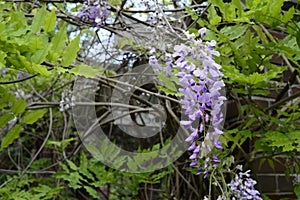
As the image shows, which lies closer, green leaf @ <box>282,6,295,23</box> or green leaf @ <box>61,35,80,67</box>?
green leaf @ <box>61,35,80,67</box>

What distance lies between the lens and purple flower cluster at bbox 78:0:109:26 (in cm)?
147

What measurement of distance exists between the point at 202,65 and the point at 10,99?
0.74m

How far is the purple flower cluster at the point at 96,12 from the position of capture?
57.9 inches

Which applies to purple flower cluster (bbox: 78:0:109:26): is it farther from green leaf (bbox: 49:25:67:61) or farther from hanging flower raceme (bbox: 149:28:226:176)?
hanging flower raceme (bbox: 149:28:226:176)

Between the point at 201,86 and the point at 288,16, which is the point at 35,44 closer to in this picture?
the point at 201,86

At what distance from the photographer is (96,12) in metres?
1.51

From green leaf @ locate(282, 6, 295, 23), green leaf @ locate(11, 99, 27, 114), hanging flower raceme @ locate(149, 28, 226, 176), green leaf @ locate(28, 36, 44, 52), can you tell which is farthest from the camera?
green leaf @ locate(11, 99, 27, 114)

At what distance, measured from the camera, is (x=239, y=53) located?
129 centimetres

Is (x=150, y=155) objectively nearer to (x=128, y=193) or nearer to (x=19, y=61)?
(x=128, y=193)

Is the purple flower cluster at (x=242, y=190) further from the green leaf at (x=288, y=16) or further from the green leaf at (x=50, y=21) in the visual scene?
the green leaf at (x=50, y=21)

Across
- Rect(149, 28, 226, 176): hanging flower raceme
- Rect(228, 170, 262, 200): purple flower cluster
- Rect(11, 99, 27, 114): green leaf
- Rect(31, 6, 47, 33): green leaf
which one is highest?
Rect(31, 6, 47, 33): green leaf

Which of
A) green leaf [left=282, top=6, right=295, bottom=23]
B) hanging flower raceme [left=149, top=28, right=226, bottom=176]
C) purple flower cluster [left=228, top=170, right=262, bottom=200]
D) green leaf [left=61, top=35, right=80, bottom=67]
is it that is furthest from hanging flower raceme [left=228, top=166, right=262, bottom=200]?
green leaf [left=61, top=35, right=80, bottom=67]

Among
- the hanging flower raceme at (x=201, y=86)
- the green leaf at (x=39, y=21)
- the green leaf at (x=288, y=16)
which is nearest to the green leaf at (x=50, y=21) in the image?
the green leaf at (x=39, y=21)

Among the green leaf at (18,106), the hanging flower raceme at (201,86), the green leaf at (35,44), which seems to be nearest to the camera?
the hanging flower raceme at (201,86)
